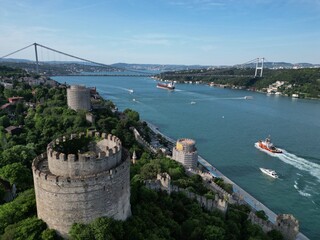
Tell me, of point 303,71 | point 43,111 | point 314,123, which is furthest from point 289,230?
point 303,71

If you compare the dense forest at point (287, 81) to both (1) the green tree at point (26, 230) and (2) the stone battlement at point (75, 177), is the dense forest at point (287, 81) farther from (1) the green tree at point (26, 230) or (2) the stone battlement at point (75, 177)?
(1) the green tree at point (26, 230)

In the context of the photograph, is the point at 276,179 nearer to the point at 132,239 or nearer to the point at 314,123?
the point at 132,239

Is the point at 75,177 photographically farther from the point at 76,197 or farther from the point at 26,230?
the point at 26,230

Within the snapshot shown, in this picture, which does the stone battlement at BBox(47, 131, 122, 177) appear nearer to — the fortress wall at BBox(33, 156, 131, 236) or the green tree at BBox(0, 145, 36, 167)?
the fortress wall at BBox(33, 156, 131, 236)

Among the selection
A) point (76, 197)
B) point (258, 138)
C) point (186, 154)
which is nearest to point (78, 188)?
point (76, 197)

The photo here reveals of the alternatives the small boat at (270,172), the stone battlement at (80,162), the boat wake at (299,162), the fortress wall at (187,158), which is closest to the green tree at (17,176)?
the stone battlement at (80,162)

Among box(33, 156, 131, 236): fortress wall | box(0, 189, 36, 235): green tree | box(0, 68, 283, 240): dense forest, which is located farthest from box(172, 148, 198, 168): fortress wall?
box(33, 156, 131, 236): fortress wall
